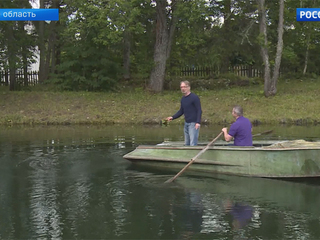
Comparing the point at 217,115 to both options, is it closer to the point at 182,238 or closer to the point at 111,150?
the point at 111,150

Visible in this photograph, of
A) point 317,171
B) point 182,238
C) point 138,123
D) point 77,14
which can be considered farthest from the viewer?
point 77,14

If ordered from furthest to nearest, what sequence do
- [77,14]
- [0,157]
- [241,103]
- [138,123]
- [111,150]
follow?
[77,14] → [241,103] → [138,123] → [111,150] → [0,157]

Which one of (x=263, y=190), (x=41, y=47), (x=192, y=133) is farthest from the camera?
(x=41, y=47)

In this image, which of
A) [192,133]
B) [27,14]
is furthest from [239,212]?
[27,14]

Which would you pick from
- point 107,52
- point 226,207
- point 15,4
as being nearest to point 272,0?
point 107,52

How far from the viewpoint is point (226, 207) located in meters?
8.02

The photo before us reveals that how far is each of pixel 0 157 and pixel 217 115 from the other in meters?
11.3

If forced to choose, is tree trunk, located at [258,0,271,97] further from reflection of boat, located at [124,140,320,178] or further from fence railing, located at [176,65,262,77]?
reflection of boat, located at [124,140,320,178]

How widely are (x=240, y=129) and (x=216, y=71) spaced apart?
22.4 meters

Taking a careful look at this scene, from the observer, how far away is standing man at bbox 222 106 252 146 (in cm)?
1018

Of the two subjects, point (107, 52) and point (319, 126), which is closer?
point (319, 126)

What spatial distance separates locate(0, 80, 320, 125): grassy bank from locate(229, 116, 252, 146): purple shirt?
35.7ft

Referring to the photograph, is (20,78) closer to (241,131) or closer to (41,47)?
(41,47)

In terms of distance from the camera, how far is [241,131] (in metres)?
10.3
